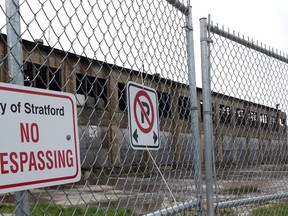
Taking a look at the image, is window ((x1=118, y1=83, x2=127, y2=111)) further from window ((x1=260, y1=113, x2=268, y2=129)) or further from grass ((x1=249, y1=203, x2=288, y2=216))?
grass ((x1=249, y1=203, x2=288, y2=216))

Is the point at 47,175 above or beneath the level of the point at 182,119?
beneath

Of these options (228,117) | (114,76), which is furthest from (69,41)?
(228,117)

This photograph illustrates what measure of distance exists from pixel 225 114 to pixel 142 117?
1834 millimetres

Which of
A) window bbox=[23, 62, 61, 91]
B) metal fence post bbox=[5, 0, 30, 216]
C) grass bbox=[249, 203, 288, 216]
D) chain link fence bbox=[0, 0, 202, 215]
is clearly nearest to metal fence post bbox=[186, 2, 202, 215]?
chain link fence bbox=[0, 0, 202, 215]

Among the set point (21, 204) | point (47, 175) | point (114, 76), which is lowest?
point (21, 204)

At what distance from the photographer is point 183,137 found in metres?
3.29

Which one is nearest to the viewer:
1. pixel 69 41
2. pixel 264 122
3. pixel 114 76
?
pixel 69 41

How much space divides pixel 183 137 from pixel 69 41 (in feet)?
5.22

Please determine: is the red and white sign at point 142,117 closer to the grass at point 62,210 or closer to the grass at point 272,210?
the grass at point 62,210

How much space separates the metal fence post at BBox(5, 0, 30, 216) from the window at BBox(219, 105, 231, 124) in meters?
2.60

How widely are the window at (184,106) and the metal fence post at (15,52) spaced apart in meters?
1.63

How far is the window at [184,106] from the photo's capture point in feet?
10.1

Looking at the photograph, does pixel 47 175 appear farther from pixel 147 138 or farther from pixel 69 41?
pixel 147 138

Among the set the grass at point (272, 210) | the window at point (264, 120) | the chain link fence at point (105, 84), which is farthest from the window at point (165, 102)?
the grass at point (272, 210)
